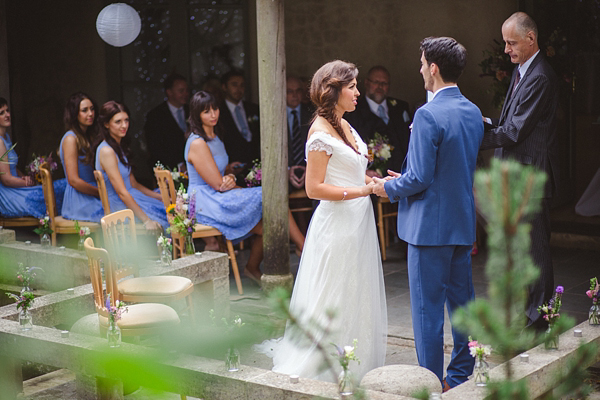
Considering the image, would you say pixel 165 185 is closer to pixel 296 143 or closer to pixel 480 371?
pixel 296 143

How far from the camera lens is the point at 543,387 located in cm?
302

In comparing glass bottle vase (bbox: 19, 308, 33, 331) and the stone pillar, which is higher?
the stone pillar

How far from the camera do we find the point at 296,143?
7.38 m

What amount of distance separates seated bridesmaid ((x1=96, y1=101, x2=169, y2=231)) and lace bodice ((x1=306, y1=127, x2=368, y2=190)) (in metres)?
2.50

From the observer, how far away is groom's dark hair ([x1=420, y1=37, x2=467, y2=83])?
10.7 feet

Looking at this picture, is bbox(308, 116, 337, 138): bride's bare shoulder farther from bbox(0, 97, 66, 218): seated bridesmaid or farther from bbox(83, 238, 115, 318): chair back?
bbox(0, 97, 66, 218): seated bridesmaid

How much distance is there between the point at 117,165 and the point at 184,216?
93 centimetres

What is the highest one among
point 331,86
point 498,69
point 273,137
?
point 498,69

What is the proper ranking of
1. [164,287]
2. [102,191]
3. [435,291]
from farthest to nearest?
[102,191]
[164,287]
[435,291]

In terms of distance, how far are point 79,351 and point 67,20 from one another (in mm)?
5856

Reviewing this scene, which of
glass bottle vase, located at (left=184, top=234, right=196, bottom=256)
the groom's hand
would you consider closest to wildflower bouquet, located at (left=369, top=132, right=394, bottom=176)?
glass bottle vase, located at (left=184, top=234, right=196, bottom=256)

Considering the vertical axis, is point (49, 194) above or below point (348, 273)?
above

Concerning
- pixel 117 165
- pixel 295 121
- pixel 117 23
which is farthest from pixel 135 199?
pixel 295 121

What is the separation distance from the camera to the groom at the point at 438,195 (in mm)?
3287
